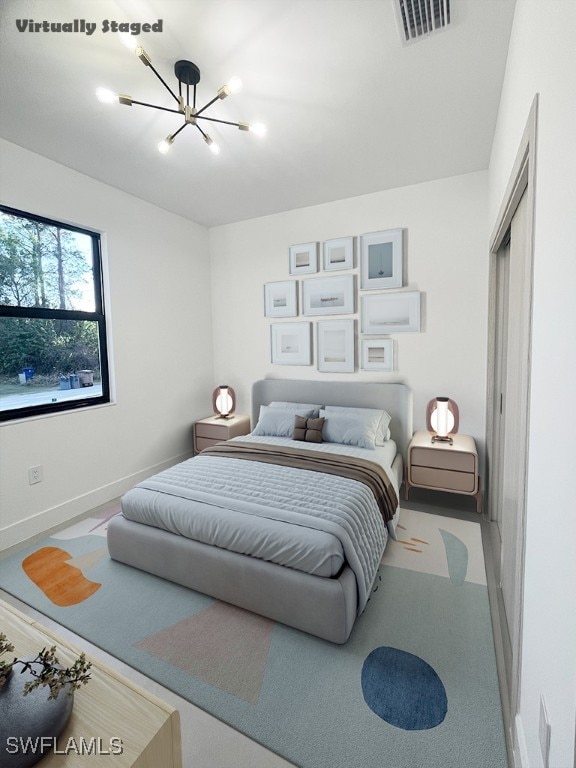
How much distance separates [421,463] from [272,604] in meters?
1.72

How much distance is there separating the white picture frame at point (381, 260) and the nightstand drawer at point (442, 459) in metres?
1.55

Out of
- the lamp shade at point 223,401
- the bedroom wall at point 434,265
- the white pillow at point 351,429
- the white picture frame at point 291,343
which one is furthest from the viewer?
the lamp shade at point 223,401

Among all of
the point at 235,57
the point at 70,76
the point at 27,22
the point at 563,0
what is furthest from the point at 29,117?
the point at 563,0

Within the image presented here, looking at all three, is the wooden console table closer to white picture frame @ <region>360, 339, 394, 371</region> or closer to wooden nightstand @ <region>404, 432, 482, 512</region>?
wooden nightstand @ <region>404, 432, 482, 512</region>

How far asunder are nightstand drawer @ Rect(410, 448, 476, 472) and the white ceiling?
7.60 feet

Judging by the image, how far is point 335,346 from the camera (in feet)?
12.3

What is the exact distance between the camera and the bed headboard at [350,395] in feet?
11.1

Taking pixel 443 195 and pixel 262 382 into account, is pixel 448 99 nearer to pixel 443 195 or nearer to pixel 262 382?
pixel 443 195

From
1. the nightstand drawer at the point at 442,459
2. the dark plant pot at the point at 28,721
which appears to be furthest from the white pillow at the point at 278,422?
the dark plant pot at the point at 28,721

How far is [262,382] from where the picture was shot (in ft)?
13.5

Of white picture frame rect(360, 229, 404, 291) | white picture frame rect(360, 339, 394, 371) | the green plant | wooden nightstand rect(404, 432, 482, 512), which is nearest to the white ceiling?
white picture frame rect(360, 229, 404, 291)

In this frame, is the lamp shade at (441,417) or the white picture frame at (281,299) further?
→ the white picture frame at (281,299)

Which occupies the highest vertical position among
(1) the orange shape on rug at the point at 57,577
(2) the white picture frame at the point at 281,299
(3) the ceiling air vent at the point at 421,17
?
(3) the ceiling air vent at the point at 421,17

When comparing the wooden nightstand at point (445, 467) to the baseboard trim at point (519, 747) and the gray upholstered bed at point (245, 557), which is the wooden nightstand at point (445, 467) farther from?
the baseboard trim at point (519, 747)
